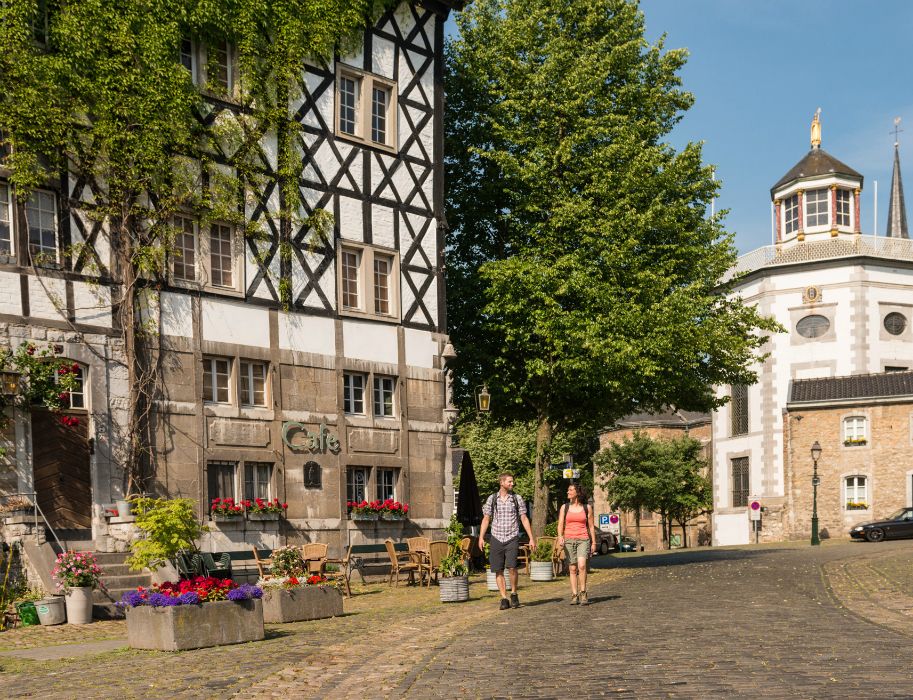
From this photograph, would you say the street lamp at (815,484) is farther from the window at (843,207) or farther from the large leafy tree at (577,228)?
the large leafy tree at (577,228)

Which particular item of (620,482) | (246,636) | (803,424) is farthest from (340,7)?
(620,482)

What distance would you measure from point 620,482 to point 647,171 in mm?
37633

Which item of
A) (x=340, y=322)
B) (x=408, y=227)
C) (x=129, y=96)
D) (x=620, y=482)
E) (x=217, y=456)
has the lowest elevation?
(x=620, y=482)

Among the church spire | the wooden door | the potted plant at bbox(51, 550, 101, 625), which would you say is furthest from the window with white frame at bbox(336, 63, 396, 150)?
the church spire

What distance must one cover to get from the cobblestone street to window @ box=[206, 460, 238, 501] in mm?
4671

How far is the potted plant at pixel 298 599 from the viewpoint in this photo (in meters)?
15.5

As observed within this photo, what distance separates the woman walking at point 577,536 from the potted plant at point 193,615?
511 centimetres

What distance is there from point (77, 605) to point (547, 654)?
8.41 m

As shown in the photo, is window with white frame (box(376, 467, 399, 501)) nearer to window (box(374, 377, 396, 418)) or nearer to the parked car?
window (box(374, 377, 396, 418))

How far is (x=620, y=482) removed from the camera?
6319 cm

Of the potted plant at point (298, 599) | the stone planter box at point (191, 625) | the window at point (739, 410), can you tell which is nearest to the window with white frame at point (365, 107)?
the potted plant at point (298, 599)

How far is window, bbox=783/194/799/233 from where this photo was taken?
197 ft

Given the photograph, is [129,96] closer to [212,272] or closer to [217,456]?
[212,272]

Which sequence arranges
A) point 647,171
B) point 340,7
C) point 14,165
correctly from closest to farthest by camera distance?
point 14,165
point 340,7
point 647,171
